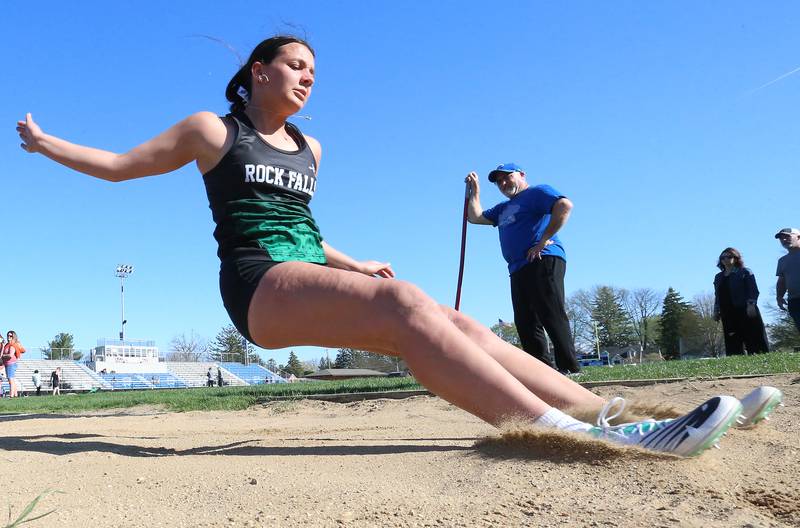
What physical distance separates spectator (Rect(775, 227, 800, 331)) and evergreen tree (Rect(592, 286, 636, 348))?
6308 centimetres

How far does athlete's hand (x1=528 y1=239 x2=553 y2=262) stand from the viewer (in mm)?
5176

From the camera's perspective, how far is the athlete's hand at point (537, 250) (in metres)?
5.18

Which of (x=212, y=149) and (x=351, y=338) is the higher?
(x=212, y=149)

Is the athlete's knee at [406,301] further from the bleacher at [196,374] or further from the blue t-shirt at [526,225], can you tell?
the bleacher at [196,374]

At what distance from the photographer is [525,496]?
1680 millimetres

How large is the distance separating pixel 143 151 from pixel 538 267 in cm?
340

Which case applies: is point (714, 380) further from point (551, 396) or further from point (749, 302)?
point (749, 302)

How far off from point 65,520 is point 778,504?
1779 millimetres

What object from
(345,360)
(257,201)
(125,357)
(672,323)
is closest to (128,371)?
(125,357)

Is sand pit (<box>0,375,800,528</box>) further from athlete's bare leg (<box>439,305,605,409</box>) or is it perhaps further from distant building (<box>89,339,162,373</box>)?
distant building (<box>89,339,162,373</box>)

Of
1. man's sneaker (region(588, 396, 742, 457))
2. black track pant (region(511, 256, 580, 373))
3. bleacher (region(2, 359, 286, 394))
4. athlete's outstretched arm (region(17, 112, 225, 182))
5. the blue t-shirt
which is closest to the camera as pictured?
man's sneaker (region(588, 396, 742, 457))

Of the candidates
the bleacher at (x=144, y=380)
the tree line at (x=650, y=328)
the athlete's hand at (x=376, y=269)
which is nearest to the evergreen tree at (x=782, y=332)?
the tree line at (x=650, y=328)

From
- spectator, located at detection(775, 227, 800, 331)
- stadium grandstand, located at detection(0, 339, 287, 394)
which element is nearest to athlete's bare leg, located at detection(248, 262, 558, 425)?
spectator, located at detection(775, 227, 800, 331)

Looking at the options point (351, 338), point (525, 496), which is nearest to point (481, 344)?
point (351, 338)
